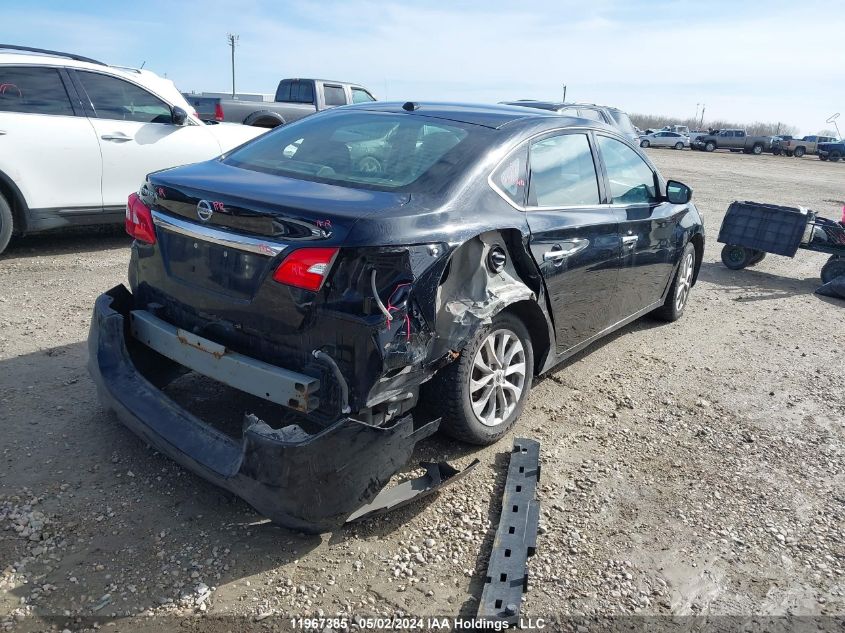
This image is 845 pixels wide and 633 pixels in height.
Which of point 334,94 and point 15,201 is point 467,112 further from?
point 334,94

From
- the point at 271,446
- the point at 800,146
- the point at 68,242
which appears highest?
the point at 271,446

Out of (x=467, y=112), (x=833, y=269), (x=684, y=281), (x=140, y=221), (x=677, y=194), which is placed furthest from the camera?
(x=833, y=269)

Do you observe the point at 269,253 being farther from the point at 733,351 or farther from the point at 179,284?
the point at 733,351

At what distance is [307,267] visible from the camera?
2.62 metres

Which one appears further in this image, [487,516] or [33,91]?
[33,91]

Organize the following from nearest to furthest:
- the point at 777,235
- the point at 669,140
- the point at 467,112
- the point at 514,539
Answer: the point at 514,539
the point at 467,112
the point at 777,235
the point at 669,140

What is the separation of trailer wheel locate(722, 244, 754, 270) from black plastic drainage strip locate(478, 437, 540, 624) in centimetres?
611

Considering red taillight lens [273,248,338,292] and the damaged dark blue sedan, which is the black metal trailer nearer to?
the damaged dark blue sedan

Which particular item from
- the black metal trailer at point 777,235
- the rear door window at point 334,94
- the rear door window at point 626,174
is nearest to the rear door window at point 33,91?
the rear door window at point 626,174

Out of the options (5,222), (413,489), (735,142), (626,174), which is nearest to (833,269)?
(626,174)

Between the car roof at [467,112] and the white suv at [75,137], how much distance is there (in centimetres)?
366

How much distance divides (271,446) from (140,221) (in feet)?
4.86

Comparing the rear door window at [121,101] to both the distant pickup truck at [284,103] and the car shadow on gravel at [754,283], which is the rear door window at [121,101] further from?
the car shadow on gravel at [754,283]

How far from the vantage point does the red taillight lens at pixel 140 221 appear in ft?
10.5
